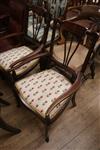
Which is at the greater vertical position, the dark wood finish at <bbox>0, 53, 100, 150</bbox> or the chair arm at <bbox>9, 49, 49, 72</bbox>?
the chair arm at <bbox>9, 49, 49, 72</bbox>

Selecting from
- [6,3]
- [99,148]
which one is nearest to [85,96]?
[99,148]

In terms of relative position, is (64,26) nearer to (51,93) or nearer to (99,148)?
(51,93)

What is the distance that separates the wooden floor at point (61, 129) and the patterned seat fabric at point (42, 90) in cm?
33

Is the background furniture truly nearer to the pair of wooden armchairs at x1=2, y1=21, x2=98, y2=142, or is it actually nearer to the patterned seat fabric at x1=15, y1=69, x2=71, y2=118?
the pair of wooden armchairs at x1=2, y1=21, x2=98, y2=142

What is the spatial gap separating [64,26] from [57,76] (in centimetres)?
45

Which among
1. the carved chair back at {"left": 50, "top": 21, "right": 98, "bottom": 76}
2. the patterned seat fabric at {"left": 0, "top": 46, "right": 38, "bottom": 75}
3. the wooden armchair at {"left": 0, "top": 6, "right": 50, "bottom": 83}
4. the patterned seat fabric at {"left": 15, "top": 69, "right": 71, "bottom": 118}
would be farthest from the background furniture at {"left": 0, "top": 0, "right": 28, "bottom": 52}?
the patterned seat fabric at {"left": 15, "top": 69, "right": 71, "bottom": 118}

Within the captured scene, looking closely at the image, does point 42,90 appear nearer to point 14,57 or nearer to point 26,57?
point 26,57

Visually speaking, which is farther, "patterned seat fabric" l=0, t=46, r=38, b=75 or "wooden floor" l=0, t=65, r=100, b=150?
"patterned seat fabric" l=0, t=46, r=38, b=75

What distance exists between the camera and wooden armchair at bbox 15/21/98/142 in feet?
5.06

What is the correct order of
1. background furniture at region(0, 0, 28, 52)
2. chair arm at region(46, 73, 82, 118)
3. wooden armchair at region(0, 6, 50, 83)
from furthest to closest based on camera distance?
1. background furniture at region(0, 0, 28, 52)
2. wooden armchair at region(0, 6, 50, 83)
3. chair arm at region(46, 73, 82, 118)

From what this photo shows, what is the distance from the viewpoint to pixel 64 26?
1.75 metres

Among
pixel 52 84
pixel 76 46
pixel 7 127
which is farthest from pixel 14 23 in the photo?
pixel 7 127

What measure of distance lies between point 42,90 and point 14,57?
54 centimetres

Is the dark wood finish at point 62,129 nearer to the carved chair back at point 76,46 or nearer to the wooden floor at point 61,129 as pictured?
the wooden floor at point 61,129
